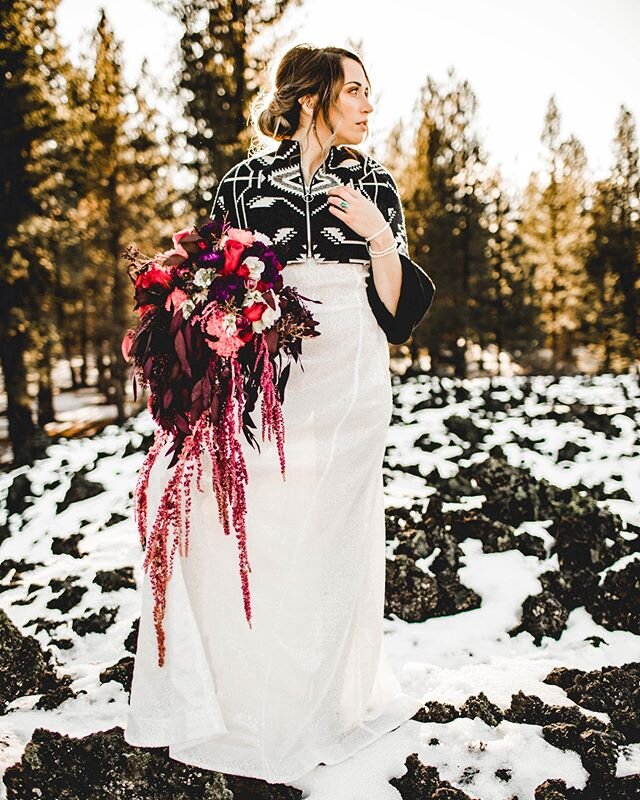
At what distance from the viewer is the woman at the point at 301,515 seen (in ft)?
8.50

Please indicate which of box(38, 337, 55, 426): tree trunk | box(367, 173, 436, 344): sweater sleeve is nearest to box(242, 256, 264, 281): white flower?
box(367, 173, 436, 344): sweater sleeve

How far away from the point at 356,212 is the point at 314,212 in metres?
0.20

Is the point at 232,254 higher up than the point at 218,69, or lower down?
lower down

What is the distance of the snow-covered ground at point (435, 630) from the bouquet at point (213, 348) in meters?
1.08

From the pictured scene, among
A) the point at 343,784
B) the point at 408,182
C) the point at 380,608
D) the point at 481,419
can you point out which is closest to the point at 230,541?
the point at 380,608

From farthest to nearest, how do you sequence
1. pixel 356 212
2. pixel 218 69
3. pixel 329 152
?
pixel 218 69, pixel 329 152, pixel 356 212

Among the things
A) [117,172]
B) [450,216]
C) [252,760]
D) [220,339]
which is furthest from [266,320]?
[450,216]

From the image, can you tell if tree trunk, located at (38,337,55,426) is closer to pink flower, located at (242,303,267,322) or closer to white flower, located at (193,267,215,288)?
white flower, located at (193,267,215,288)

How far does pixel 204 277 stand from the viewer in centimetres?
225

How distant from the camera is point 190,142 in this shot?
13383 millimetres

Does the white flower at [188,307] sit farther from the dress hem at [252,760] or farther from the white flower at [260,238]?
the dress hem at [252,760]

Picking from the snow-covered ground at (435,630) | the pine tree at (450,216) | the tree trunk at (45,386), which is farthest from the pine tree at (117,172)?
the snow-covered ground at (435,630)

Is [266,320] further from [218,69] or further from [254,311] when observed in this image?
[218,69]

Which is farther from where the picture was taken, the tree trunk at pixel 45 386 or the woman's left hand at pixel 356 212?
the tree trunk at pixel 45 386
